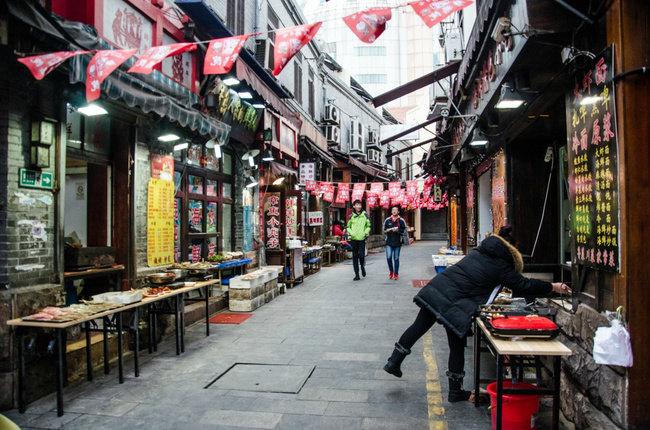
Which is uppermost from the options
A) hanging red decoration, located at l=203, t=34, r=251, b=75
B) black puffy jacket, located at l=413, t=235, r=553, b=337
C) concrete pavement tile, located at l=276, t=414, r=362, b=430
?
hanging red decoration, located at l=203, t=34, r=251, b=75

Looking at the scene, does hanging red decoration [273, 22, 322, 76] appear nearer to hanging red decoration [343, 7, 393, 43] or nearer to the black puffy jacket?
hanging red decoration [343, 7, 393, 43]

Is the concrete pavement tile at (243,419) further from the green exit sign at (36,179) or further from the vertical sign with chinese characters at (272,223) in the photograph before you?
the vertical sign with chinese characters at (272,223)

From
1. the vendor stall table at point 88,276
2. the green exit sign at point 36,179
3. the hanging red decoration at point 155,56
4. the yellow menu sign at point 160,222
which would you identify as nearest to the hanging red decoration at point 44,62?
the hanging red decoration at point 155,56

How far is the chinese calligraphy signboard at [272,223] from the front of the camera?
14.3 meters

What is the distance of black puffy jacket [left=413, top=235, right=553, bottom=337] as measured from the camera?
508cm

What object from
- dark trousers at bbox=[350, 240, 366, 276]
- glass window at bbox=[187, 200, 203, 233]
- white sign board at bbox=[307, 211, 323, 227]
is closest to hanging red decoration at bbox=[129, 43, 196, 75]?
glass window at bbox=[187, 200, 203, 233]

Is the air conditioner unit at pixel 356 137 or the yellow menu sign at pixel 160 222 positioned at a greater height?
the air conditioner unit at pixel 356 137

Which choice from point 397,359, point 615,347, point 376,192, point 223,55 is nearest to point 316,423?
point 397,359

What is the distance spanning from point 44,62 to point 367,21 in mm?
3682

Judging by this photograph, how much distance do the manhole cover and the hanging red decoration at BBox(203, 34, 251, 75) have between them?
391 centimetres

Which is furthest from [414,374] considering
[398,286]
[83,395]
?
[398,286]

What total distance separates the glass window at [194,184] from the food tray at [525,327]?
7.64m

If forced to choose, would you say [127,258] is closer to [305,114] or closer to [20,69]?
[20,69]

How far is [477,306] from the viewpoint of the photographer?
16.9 feet
